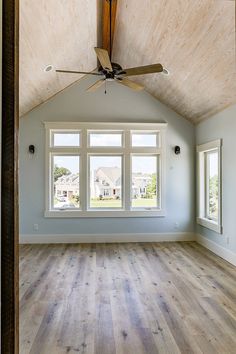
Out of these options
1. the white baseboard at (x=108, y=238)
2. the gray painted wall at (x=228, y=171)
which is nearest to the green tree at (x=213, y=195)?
the gray painted wall at (x=228, y=171)

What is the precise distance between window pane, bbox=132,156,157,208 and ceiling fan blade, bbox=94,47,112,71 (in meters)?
2.91

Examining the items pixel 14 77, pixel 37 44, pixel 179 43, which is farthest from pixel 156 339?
pixel 37 44

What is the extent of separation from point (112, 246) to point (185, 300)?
265 centimetres

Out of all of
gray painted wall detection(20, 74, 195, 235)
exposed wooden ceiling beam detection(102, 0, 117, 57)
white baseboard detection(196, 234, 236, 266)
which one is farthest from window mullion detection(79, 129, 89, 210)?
white baseboard detection(196, 234, 236, 266)

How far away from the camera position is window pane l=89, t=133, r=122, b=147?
609 cm

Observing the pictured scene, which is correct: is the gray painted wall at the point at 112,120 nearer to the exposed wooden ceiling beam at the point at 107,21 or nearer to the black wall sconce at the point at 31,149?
the black wall sconce at the point at 31,149

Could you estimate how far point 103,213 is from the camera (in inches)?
233

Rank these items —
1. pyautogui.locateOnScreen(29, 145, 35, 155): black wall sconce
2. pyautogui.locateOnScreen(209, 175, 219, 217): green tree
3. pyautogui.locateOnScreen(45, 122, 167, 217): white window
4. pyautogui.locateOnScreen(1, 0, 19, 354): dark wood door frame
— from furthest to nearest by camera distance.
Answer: pyautogui.locateOnScreen(45, 122, 167, 217): white window
pyautogui.locateOnScreen(29, 145, 35, 155): black wall sconce
pyautogui.locateOnScreen(209, 175, 219, 217): green tree
pyautogui.locateOnScreen(1, 0, 19, 354): dark wood door frame

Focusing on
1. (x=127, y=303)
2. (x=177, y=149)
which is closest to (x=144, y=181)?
(x=177, y=149)

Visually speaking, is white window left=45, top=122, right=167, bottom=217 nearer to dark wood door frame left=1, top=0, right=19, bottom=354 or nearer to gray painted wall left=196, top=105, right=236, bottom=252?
gray painted wall left=196, top=105, right=236, bottom=252

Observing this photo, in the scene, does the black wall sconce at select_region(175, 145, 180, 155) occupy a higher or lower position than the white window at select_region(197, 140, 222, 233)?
higher

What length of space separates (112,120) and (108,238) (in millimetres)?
2642

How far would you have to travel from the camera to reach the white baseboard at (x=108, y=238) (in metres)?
Result: 5.84

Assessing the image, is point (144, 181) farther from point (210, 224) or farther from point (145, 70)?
point (145, 70)
